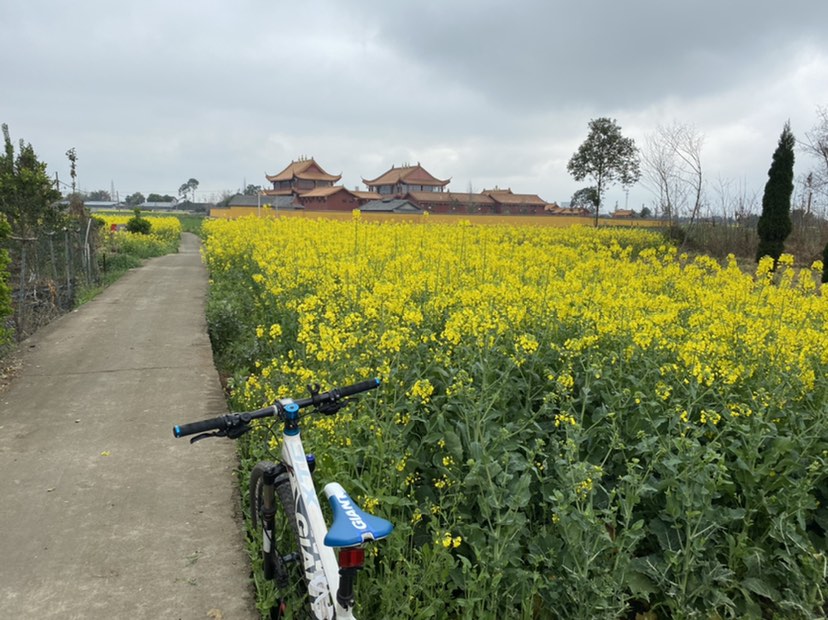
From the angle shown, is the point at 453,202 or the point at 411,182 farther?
the point at 411,182

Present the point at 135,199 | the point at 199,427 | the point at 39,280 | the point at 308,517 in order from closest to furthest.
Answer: the point at 199,427 < the point at 308,517 < the point at 39,280 < the point at 135,199

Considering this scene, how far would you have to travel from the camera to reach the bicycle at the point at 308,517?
4.73 ft

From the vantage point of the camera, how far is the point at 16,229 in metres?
6.90

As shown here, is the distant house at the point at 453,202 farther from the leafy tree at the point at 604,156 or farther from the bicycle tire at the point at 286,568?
the bicycle tire at the point at 286,568

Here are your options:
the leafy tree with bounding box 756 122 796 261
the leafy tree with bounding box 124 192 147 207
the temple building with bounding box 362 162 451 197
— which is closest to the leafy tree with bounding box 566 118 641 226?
the leafy tree with bounding box 756 122 796 261

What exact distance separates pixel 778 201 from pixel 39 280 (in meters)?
17.6

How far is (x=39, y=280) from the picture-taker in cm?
784

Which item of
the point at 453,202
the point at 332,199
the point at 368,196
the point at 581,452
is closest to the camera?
the point at 581,452

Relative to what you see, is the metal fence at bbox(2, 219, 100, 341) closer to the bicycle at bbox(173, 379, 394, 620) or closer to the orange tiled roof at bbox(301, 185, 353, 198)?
the bicycle at bbox(173, 379, 394, 620)

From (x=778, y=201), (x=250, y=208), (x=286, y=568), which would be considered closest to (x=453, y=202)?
(x=250, y=208)

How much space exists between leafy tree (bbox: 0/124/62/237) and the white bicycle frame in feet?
21.8

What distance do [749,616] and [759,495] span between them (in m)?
0.50

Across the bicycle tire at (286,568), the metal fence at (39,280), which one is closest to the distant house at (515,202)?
the metal fence at (39,280)

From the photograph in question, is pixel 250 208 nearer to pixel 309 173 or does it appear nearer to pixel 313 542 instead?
pixel 309 173
